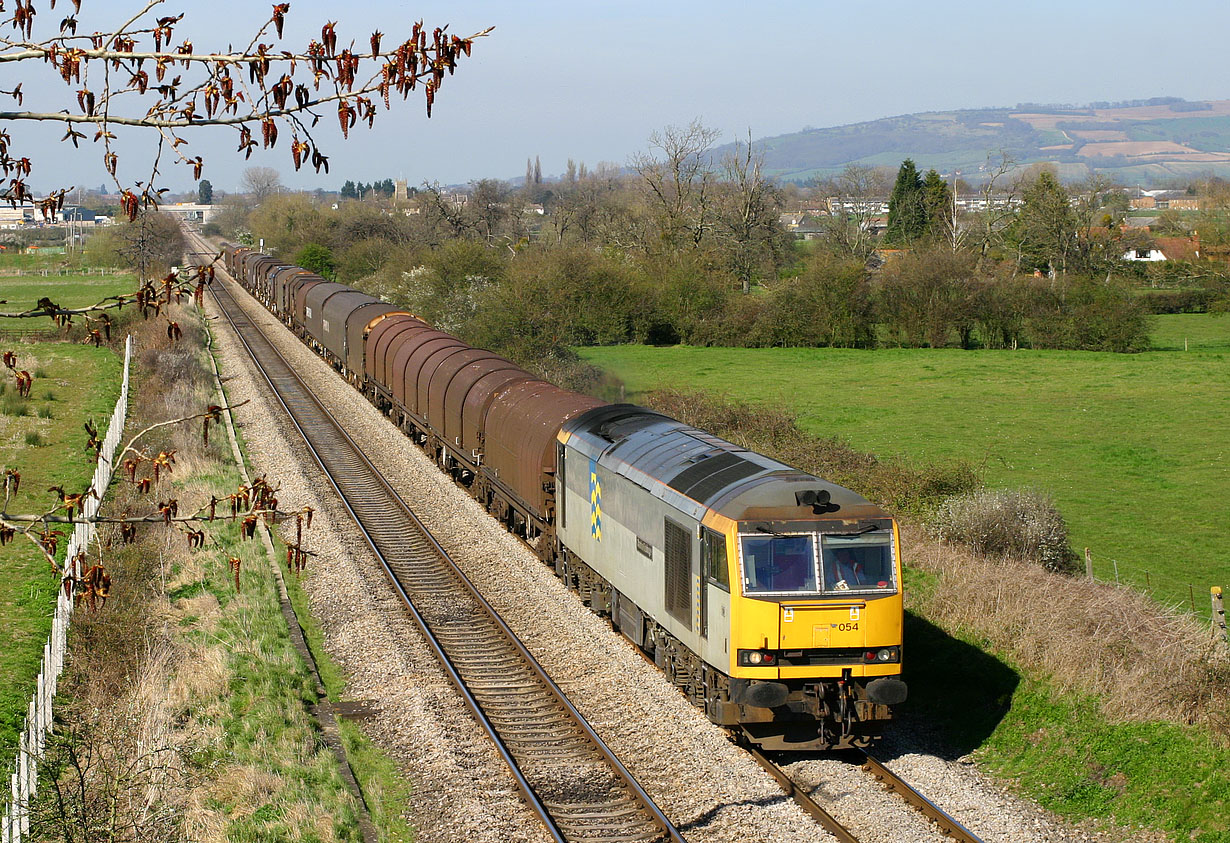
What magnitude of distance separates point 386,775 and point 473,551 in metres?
9.34

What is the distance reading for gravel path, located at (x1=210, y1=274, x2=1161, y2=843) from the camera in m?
11.2

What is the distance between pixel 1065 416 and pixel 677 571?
31.9 metres

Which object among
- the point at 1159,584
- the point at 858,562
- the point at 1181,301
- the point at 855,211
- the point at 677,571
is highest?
the point at 855,211

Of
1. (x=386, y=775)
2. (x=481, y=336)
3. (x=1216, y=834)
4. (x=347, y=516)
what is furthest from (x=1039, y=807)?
(x=481, y=336)

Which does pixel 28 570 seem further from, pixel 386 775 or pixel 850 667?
pixel 850 667

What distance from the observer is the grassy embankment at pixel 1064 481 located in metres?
12.0

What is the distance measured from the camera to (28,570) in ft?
71.6

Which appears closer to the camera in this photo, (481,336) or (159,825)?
(159,825)

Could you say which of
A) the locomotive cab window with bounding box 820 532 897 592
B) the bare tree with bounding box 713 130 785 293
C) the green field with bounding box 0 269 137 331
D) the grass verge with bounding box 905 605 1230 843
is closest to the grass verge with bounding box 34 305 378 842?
the locomotive cab window with bounding box 820 532 897 592

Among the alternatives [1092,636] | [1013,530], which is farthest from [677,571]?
[1013,530]

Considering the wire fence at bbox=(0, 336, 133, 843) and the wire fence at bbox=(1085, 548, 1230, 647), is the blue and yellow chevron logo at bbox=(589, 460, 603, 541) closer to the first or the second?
the wire fence at bbox=(0, 336, 133, 843)

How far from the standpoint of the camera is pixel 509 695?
48.9 feet

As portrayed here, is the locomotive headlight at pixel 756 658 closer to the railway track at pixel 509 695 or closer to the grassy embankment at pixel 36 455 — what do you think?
the railway track at pixel 509 695

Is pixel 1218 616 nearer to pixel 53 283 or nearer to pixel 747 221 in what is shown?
pixel 747 221
